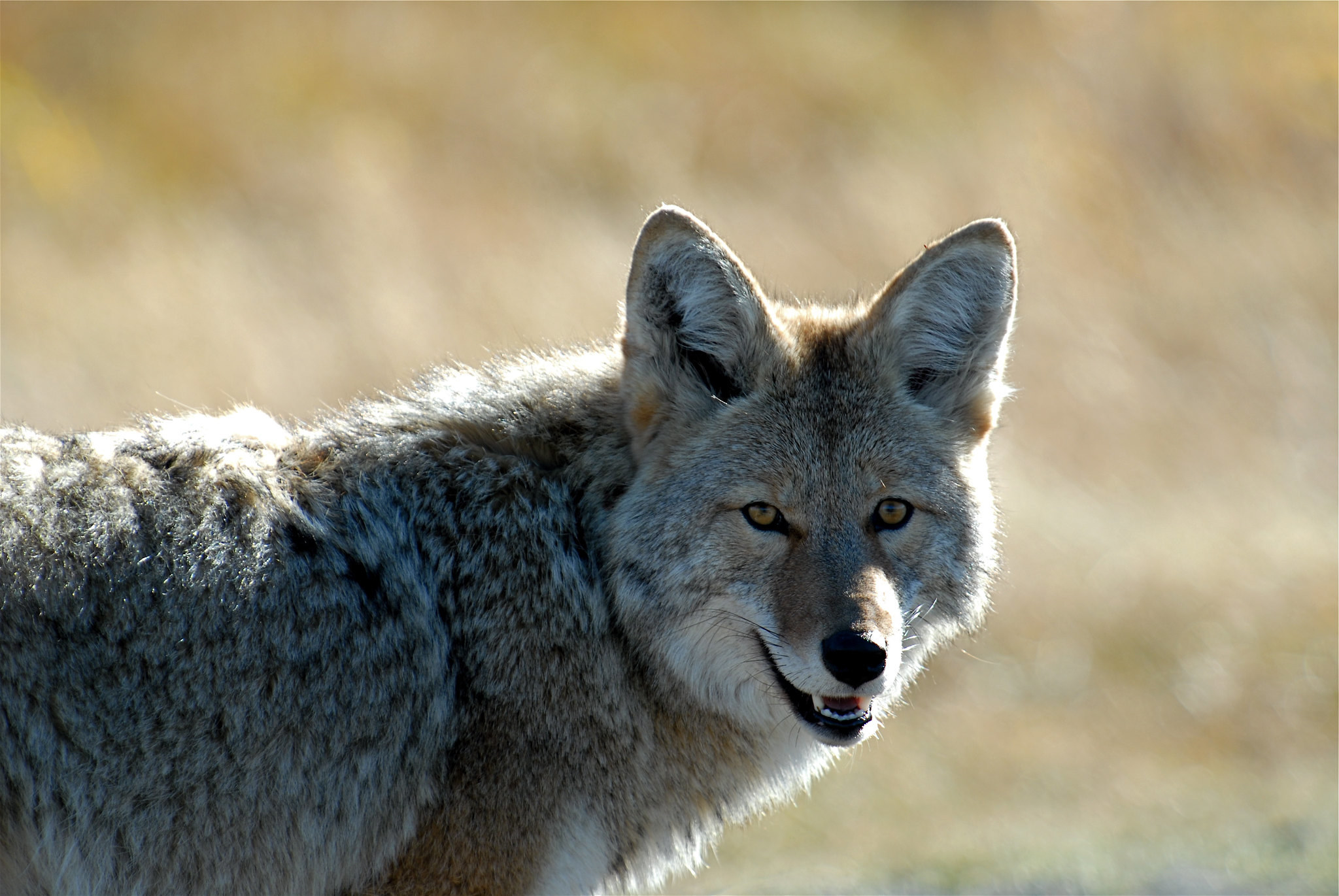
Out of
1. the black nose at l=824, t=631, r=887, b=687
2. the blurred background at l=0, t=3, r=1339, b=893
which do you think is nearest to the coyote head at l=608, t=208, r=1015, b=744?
the black nose at l=824, t=631, r=887, b=687

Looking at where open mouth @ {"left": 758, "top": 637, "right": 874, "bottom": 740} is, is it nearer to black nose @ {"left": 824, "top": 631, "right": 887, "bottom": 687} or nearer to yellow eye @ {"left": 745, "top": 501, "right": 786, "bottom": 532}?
black nose @ {"left": 824, "top": 631, "right": 887, "bottom": 687}

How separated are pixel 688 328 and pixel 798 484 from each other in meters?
0.71

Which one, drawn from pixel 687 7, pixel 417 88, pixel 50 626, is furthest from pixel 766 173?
pixel 50 626

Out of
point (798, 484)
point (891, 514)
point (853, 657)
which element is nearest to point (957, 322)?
point (891, 514)

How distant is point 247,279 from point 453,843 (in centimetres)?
1108

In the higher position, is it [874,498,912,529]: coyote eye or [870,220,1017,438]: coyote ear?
[870,220,1017,438]: coyote ear

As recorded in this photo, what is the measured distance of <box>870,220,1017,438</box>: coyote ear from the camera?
14.7ft

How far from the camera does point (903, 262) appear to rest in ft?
56.7

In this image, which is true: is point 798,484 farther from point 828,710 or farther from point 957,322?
point 957,322

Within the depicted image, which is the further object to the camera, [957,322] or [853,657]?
[957,322]

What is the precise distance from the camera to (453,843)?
3.84 meters

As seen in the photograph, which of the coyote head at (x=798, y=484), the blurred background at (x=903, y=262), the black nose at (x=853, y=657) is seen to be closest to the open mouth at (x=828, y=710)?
the coyote head at (x=798, y=484)

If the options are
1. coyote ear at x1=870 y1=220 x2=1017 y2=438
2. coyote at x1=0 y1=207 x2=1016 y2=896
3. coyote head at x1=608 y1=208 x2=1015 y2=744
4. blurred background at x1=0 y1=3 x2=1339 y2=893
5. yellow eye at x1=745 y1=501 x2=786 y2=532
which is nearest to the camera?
coyote at x1=0 y1=207 x2=1016 y2=896

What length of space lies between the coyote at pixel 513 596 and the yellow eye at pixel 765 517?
0.01 meters
